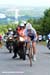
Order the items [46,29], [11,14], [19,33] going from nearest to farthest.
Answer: [19,33] → [11,14] → [46,29]

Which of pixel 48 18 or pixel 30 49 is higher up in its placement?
pixel 30 49

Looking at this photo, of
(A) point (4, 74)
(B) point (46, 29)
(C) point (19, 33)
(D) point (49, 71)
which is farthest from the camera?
(B) point (46, 29)

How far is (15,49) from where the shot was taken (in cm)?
2164

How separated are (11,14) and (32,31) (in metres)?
89.8

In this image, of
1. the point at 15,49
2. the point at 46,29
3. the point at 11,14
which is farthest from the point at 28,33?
the point at 46,29

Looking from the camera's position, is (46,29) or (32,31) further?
(46,29)

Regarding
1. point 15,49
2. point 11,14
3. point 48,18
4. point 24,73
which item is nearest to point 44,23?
point 48,18

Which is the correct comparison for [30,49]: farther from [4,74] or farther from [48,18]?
[48,18]

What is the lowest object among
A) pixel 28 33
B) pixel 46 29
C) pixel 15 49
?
pixel 46 29

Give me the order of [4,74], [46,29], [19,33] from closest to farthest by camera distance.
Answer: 1. [4,74]
2. [19,33]
3. [46,29]

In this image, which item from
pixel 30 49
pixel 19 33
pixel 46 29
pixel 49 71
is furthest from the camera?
pixel 46 29

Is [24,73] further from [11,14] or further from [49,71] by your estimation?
[11,14]

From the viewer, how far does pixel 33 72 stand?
14.6 metres

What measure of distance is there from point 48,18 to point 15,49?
310 ft
